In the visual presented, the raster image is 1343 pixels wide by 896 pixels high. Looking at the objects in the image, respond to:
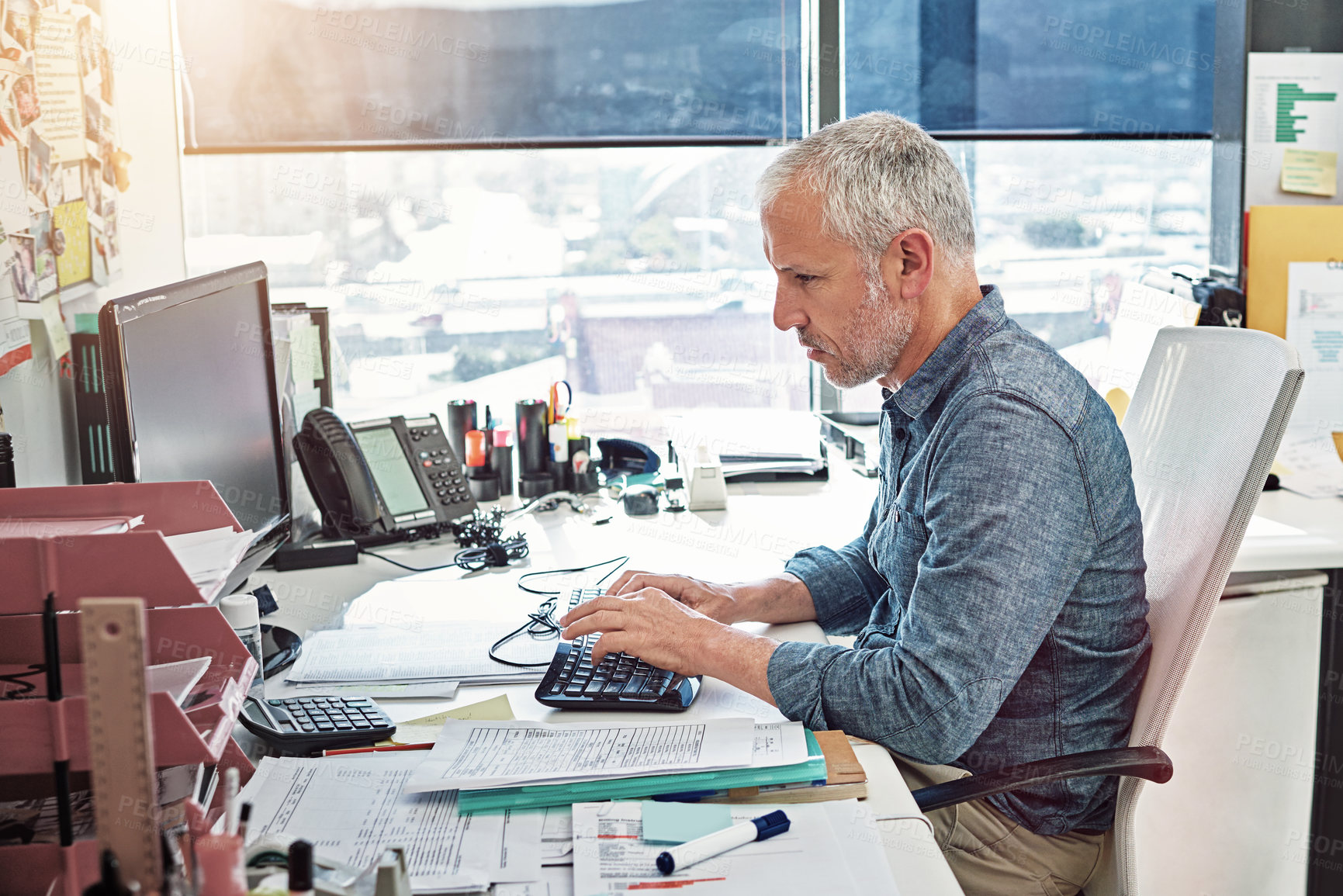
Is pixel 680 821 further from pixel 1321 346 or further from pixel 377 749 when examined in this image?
pixel 1321 346

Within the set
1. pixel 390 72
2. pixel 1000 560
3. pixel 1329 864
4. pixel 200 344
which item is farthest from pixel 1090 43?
pixel 200 344

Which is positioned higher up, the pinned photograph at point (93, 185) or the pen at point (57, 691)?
the pinned photograph at point (93, 185)

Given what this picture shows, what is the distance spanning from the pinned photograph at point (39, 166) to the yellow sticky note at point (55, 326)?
0.49 ft

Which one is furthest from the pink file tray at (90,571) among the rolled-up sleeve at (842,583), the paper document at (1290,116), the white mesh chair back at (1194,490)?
the paper document at (1290,116)

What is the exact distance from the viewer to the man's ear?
1280mm

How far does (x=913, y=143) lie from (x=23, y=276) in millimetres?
1241

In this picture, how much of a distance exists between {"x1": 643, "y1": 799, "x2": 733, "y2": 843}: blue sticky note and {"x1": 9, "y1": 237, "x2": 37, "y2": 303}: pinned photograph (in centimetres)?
117

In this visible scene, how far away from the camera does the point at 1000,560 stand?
1.11 m

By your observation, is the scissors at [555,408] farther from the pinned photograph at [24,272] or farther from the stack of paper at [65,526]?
the stack of paper at [65,526]

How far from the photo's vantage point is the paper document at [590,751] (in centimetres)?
100

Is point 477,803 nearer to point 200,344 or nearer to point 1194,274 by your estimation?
point 200,344

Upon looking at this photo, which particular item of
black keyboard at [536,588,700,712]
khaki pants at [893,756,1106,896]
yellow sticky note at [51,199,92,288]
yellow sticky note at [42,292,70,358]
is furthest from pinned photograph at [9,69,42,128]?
khaki pants at [893,756,1106,896]

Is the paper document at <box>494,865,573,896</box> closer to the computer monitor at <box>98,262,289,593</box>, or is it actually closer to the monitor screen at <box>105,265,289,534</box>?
the computer monitor at <box>98,262,289,593</box>

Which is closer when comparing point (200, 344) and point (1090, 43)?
point (200, 344)
